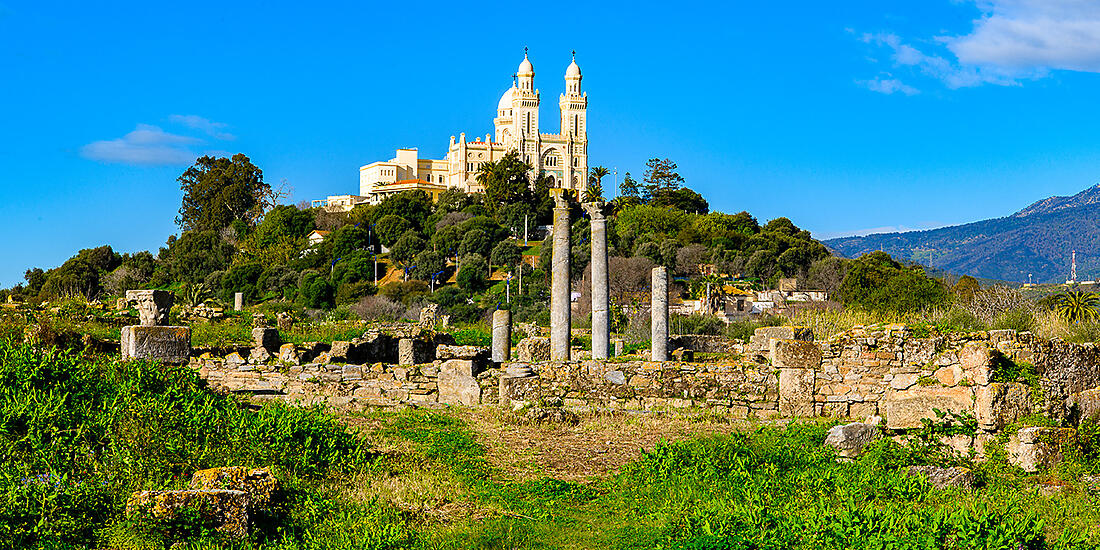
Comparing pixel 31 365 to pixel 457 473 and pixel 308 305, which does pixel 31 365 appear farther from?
pixel 308 305

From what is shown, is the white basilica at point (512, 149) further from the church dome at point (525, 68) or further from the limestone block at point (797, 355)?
the limestone block at point (797, 355)

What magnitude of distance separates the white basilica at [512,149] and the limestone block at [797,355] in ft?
378

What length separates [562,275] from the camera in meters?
21.5

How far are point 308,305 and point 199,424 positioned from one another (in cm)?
5680

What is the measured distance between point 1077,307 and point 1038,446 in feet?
98.5

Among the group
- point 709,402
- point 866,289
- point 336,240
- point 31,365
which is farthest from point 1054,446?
point 336,240

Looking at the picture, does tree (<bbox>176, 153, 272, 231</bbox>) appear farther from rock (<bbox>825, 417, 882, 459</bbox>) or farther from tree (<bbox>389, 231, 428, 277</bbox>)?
rock (<bbox>825, 417, 882, 459</bbox>)

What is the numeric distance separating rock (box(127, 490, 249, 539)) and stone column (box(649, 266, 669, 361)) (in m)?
15.1

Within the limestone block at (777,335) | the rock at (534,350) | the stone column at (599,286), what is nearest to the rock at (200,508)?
the limestone block at (777,335)

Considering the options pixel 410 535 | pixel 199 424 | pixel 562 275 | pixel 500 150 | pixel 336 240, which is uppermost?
pixel 500 150

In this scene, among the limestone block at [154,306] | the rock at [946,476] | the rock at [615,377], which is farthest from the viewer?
the limestone block at [154,306]

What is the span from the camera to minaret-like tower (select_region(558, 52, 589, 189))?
13500cm

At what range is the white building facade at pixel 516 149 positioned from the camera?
132 meters

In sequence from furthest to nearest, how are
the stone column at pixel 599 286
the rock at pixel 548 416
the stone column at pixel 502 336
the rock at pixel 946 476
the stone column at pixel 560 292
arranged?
the stone column at pixel 502 336
the stone column at pixel 599 286
the stone column at pixel 560 292
the rock at pixel 548 416
the rock at pixel 946 476
